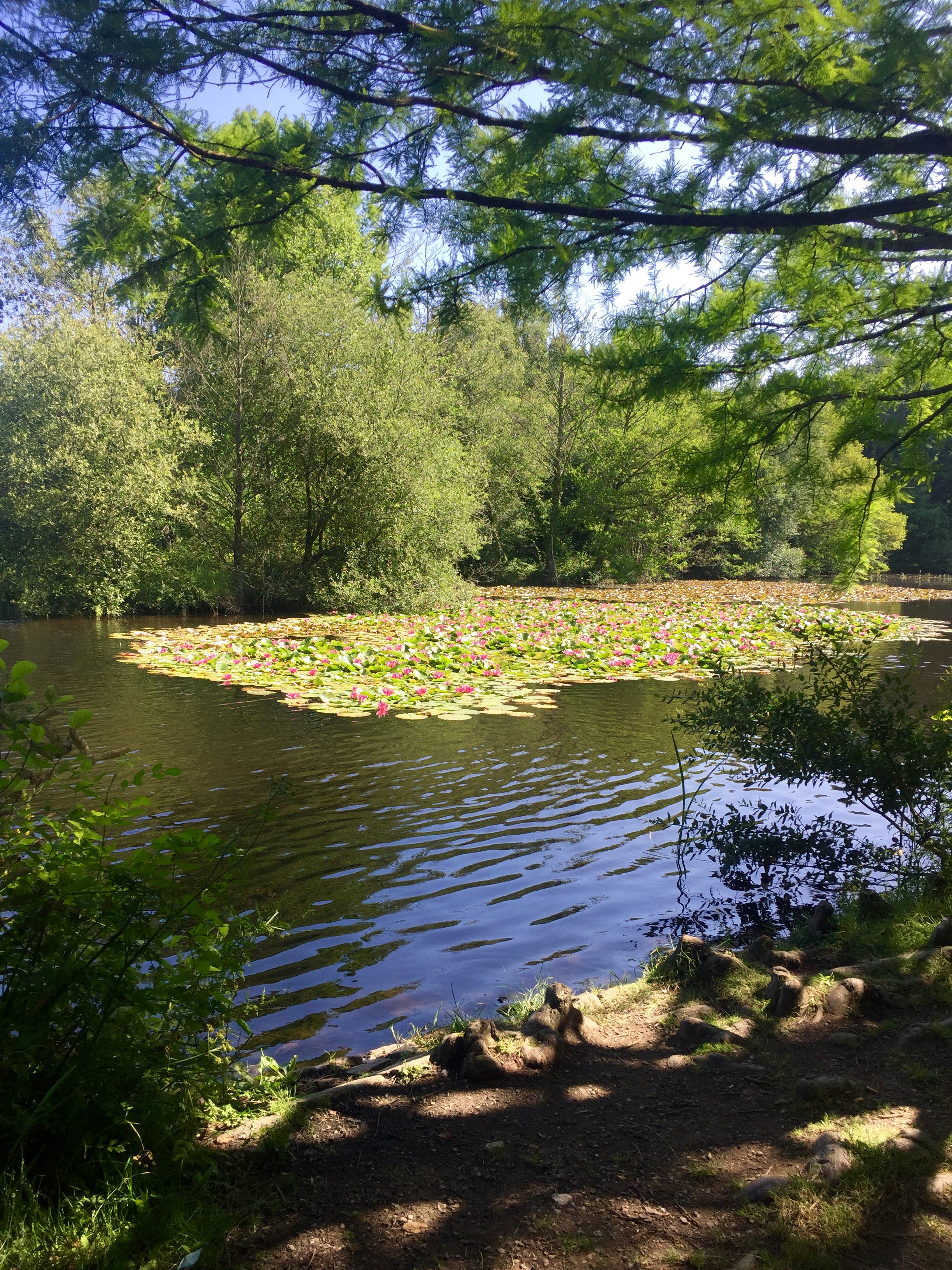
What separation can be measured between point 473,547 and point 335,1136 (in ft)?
60.3

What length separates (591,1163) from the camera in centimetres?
230

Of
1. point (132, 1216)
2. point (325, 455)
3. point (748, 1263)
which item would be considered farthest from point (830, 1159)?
point (325, 455)

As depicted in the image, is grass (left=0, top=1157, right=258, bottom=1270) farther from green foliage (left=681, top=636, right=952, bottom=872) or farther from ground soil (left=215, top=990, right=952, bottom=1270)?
green foliage (left=681, top=636, right=952, bottom=872)

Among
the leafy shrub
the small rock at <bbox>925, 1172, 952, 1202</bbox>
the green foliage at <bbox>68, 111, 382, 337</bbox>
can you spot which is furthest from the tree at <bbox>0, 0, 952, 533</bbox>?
the small rock at <bbox>925, 1172, 952, 1202</bbox>

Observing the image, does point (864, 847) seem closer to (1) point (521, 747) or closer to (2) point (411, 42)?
(1) point (521, 747)

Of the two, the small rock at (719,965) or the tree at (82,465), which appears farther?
the tree at (82,465)

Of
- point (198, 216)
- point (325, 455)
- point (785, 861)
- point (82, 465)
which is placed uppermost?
point (325, 455)

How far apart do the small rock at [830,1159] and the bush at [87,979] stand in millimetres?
1509

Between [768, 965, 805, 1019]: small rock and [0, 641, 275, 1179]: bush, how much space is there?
1995 millimetres

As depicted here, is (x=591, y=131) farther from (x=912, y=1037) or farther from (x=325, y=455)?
(x=325, y=455)

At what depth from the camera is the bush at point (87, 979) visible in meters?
1.96

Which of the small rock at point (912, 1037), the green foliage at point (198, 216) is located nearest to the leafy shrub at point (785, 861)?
the small rock at point (912, 1037)

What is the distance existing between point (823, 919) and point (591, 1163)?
238cm

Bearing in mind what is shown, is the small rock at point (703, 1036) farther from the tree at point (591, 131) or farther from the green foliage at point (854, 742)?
the tree at point (591, 131)
